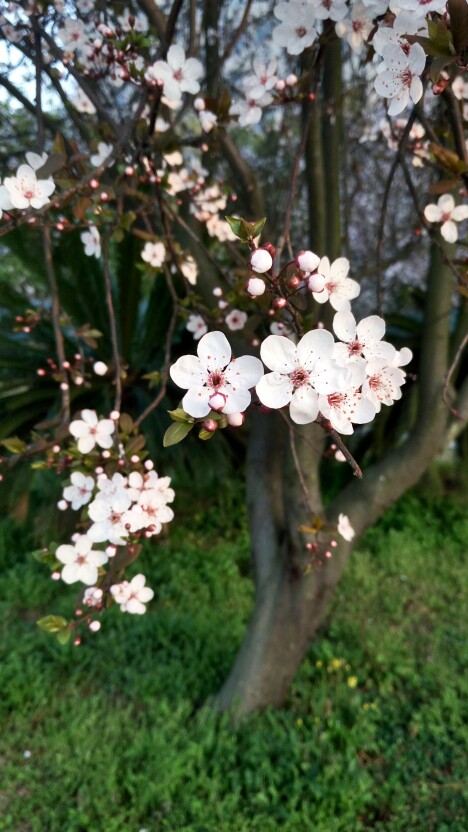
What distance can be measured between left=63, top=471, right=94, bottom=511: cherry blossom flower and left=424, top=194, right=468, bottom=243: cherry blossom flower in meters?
0.94

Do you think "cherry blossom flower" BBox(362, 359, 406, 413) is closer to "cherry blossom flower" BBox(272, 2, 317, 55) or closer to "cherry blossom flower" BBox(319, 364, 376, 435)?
"cherry blossom flower" BBox(319, 364, 376, 435)

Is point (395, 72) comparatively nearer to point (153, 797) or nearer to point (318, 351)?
point (318, 351)

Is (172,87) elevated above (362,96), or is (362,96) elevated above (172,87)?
(362,96)

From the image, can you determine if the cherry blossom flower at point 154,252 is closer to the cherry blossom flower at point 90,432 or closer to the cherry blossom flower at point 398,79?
the cherry blossom flower at point 90,432

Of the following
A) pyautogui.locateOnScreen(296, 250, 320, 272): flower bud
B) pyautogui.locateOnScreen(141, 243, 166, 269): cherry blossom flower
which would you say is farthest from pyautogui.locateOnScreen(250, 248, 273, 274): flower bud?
pyautogui.locateOnScreen(141, 243, 166, 269): cherry blossom flower

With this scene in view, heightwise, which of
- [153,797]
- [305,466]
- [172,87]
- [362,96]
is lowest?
[153,797]

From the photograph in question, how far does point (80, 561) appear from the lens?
3.81ft

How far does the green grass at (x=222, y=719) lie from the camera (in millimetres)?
1615

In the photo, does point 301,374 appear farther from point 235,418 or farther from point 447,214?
point 447,214

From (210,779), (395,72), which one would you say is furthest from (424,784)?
(395,72)

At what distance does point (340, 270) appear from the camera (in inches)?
36.8

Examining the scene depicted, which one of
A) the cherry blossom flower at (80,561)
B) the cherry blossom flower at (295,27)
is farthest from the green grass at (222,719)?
the cherry blossom flower at (295,27)

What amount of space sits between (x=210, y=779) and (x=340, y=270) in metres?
1.47

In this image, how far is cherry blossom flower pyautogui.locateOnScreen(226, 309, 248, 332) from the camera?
1592mm
